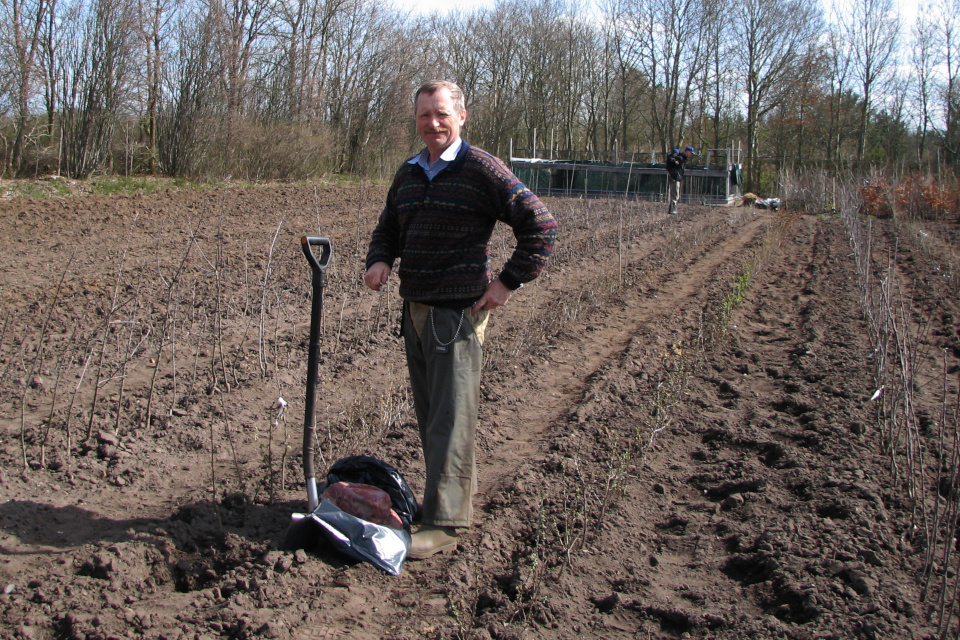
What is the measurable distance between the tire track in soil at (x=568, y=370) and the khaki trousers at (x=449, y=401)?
328mm

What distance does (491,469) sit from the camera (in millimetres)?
3758

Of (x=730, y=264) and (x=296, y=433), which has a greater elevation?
(x=730, y=264)

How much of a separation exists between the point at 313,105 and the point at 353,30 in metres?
5.80

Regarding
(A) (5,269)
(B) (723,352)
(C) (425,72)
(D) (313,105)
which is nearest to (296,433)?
(B) (723,352)

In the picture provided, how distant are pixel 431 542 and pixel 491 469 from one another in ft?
3.13

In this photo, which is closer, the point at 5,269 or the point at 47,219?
the point at 5,269

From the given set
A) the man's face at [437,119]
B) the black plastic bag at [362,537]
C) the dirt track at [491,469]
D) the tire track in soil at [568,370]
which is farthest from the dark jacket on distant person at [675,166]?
the black plastic bag at [362,537]

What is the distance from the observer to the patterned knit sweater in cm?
264

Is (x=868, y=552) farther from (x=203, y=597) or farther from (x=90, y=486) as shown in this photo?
(x=90, y=486)

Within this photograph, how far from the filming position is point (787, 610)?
250cm

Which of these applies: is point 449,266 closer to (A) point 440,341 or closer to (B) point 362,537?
(A) point 440,341

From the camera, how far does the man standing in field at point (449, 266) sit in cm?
265

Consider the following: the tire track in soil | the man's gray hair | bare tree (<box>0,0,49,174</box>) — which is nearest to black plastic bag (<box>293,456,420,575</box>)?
the tire track in soil

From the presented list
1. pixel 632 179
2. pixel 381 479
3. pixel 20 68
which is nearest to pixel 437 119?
pixel 381 479
